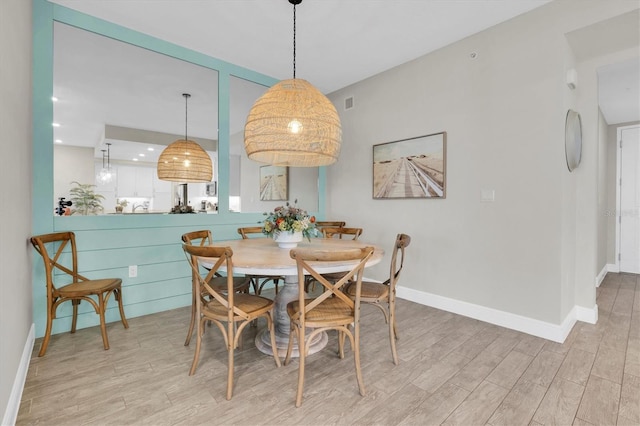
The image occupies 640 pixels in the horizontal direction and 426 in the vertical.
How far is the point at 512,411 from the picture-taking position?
1636mm

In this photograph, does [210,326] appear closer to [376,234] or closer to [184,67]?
[376,234]

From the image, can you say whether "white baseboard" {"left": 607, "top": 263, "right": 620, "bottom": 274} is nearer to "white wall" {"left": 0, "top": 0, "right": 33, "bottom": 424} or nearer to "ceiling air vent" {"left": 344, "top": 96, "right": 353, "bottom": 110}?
"ceiling air vent" {"left": 344, "top": 96, "right": 353, "bottom": 110}

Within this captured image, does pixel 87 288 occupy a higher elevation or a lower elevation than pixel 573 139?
lower

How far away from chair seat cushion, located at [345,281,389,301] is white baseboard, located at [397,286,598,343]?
3.92 ft

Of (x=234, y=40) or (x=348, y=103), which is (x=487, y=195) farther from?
(x=234, y=40)

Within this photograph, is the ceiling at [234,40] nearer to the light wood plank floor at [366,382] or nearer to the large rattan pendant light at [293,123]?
the large rattan pendant light at [293,123]

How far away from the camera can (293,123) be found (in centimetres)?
219

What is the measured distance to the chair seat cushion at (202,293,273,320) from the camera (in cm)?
187

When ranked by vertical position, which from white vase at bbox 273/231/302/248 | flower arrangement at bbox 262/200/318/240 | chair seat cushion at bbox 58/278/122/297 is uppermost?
flower arrangement at bbox 262/200/318/240

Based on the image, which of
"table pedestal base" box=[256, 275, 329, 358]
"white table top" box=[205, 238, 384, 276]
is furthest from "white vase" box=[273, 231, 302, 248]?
"table pedestal base" box=[256, 275, 329, 358]

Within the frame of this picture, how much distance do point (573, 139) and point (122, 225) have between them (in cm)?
425

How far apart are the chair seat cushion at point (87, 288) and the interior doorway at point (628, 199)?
7.36m

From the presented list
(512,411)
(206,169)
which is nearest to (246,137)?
(206,169)

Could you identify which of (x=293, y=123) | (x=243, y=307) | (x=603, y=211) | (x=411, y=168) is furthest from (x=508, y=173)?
(x=603, y=211)
